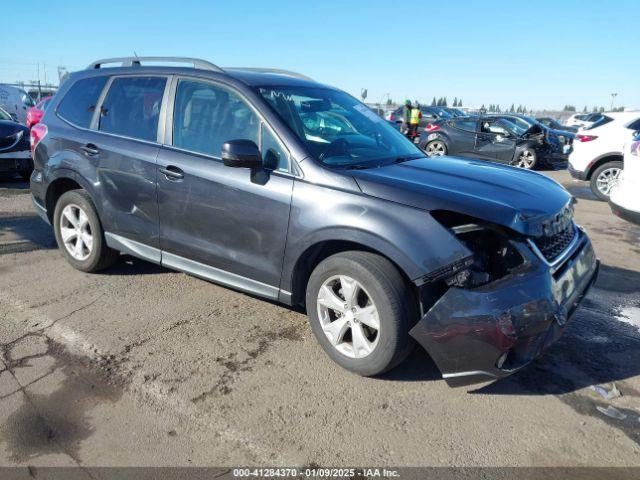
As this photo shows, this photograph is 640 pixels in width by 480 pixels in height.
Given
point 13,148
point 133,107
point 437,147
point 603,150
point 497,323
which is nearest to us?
point 497,323

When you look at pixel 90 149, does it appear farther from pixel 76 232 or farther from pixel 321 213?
pixel 321 213

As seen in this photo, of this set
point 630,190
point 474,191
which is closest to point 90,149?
point 474,191

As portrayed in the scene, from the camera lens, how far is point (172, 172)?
Result: 3771 millimetres

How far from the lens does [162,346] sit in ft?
11.4

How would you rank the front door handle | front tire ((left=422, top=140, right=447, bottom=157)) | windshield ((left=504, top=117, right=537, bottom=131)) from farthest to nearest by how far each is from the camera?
front tire ((left=422, top=140, right=447, bottom=157)) < windshield ((left=504, top=117, right=537, bottom=131)) < the front door handle

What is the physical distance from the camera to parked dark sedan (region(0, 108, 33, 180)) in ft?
28.7

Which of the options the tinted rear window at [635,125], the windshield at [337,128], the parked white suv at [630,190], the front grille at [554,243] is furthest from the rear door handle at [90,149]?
the tinted rear window at [635,125]

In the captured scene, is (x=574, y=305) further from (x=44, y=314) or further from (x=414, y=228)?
(x=44, y=314)

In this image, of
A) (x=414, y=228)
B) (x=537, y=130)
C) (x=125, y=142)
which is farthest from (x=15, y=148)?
(x=537, y=130)

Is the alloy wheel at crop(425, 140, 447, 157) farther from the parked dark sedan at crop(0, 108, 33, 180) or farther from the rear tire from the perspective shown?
the parked dark sedan at crop(0, 108, 33, 180)

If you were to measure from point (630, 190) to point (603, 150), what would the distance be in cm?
440

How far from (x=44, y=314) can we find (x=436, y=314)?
3043 mm

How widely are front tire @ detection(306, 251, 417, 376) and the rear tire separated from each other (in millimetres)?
8206

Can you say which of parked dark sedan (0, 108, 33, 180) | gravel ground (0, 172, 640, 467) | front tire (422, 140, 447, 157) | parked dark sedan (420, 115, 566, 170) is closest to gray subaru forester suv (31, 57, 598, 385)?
gravel ground (0, 172, 640, 467)
